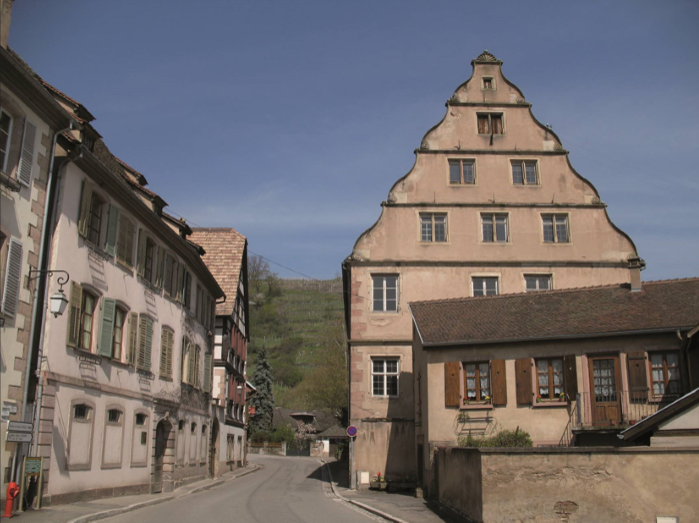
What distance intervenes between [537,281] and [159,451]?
16.8 m

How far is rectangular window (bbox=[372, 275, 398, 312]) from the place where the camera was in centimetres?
2988

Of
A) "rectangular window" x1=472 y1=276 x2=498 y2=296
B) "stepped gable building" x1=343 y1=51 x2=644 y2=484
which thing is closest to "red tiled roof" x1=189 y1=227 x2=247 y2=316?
"stepped gable building" x1=343 y1=51 x2=644 y2=484

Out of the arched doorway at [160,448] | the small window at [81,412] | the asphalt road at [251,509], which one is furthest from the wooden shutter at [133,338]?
the asphalt road at [251,509]

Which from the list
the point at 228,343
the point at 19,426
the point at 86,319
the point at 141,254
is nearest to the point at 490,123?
the point at 141,254

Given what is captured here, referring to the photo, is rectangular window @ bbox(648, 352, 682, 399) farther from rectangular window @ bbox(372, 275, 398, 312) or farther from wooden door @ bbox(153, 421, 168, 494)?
wooden door @ bbox(153, 421, 168, 494)

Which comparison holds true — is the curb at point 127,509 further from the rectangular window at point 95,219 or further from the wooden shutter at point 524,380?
the wooden shutter at point 524,380

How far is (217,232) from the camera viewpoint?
41.7m

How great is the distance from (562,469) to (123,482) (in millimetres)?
12934

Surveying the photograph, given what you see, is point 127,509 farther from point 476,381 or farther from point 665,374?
point 665,374

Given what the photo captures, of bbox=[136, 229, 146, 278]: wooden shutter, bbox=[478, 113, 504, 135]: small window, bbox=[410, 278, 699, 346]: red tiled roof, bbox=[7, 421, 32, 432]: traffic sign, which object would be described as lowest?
bbox=[7, 421, 32, 432]: traffic sign

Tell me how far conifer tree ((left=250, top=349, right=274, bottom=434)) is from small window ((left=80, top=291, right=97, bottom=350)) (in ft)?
221

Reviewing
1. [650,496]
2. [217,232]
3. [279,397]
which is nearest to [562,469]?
[650,496]

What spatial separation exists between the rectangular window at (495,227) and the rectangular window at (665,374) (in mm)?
11195

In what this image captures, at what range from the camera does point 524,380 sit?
71.0 feet
